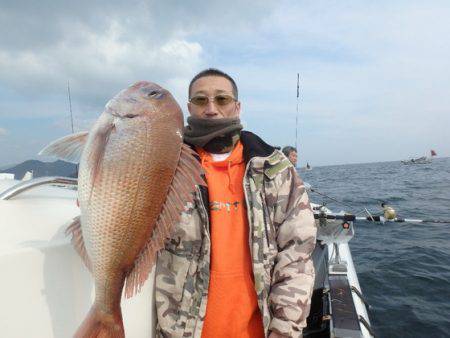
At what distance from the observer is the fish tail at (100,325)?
1578 millimetres

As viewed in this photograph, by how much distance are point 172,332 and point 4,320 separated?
967mm

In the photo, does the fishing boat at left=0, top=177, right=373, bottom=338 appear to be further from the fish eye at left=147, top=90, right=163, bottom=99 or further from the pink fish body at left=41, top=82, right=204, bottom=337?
the fish eye at left=147, top=90, right=163, bottom=99

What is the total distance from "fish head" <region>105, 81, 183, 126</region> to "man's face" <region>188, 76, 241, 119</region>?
69 cm

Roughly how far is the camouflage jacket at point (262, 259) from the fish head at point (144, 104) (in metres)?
0.70

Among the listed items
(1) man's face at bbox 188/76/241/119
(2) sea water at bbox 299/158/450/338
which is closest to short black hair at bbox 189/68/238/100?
(1) man's face at bbox 188/76/241/119

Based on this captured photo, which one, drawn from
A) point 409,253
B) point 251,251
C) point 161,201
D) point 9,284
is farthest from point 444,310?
point 9,284

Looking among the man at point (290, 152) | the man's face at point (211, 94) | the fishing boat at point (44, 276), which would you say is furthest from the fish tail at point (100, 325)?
the man at point (290, 152)

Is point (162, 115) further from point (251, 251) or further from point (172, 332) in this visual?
point (172, 332)

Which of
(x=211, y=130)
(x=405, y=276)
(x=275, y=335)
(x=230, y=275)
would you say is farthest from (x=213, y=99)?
(x=405, y=276)

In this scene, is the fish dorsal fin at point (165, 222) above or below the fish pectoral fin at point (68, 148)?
below

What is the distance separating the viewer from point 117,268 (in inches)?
63.0

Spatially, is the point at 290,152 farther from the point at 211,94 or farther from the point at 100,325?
the point at 100,325

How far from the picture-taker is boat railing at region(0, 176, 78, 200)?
1.84m

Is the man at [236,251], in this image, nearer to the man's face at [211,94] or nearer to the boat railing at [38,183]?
the man's face at [211,94]
